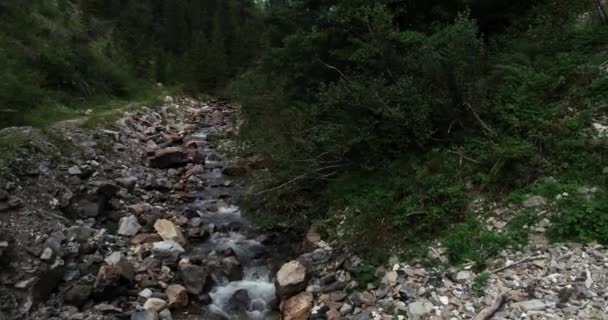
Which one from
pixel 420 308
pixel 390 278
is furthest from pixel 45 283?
pixel 420 308

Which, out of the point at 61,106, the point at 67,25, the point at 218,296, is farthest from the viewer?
the point at 67,25

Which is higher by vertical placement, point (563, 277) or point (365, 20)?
point (365, 20)

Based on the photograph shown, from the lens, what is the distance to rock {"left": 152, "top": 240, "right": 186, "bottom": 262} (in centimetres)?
786

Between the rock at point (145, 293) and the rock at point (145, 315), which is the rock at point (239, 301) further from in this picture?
the rock at point (145, 293)

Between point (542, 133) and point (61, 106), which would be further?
point (61, 106)

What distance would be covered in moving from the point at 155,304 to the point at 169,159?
732 centimetres

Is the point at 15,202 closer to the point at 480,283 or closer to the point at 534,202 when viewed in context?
the point at 480,283

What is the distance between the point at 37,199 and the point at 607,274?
9.18 metres

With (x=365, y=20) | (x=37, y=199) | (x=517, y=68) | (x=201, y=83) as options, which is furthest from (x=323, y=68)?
(x=201, y=83)

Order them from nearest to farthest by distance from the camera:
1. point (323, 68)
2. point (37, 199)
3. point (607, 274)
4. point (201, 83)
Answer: point (607, 274)
point (37, 199)
point (323, 68)
point (201, 83)

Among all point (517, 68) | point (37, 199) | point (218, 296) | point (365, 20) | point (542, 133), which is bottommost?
point (218, 296)

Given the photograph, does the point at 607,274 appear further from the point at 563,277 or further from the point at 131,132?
the point at 131,132

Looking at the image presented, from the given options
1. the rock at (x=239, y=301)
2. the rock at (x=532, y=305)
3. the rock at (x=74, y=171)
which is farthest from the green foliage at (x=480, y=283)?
the rock at (x=74, y=171)

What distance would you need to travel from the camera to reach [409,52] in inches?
316
